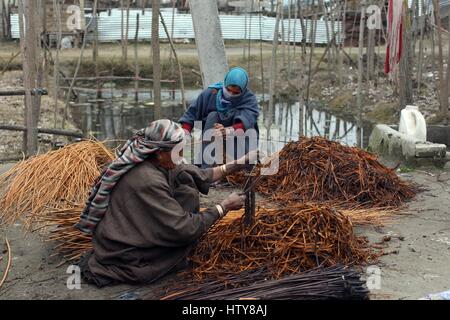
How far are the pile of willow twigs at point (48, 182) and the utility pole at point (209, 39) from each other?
1.66 meters

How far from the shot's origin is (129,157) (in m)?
3.29

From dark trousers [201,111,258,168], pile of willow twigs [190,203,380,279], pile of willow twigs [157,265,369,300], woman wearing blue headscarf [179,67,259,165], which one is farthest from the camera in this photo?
dark trousers [201,111,258,168]

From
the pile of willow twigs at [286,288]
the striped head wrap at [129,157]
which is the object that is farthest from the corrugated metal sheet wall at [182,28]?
the pile of willow twigs at [286,288]

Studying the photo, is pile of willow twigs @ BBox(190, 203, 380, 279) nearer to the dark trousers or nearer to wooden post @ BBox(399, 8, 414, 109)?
the dark trousers

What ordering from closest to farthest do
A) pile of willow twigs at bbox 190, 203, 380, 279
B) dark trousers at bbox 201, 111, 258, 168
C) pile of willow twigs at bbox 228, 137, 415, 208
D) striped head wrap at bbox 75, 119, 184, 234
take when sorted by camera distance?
striped head wrap at bbox 75, 119, 184, 234 → pile of willow twigs at bbox 190, 203, 380, 279 → pile of willow twigs at bbox 228, 137, 415, 208 → dark trousers at bbox 201, 111, 258, 168

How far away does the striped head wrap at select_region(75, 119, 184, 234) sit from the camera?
3219 millimetres

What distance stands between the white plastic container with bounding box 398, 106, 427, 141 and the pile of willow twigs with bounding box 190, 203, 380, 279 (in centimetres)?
321

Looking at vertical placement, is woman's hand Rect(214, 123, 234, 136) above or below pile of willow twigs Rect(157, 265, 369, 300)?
above

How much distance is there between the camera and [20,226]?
4.49 m

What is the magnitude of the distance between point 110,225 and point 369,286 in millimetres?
1471

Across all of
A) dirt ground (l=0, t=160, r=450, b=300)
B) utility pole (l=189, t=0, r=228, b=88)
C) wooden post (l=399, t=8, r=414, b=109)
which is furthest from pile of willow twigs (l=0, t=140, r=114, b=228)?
wooden post (l=399, t=8, r=414, b=109)

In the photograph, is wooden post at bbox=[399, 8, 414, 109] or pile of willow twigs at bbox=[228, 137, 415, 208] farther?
wooden post at bbox=[399, 8, 414, 109]

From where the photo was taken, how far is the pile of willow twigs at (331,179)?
16.9ft

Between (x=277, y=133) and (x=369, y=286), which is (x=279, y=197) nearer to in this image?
(x=369, y=286)
